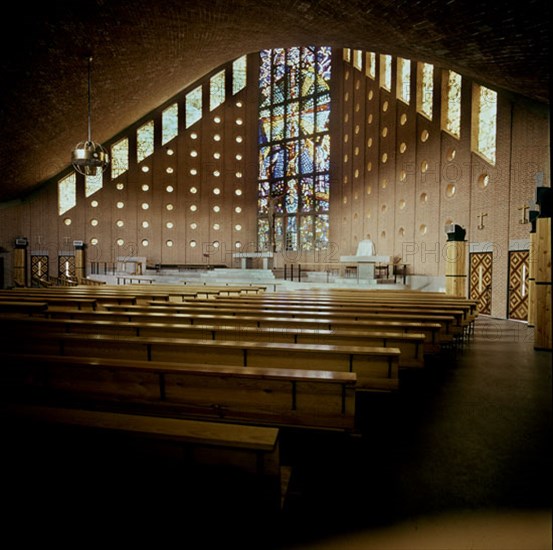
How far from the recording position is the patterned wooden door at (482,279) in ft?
33.0

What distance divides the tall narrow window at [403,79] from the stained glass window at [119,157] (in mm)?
12969

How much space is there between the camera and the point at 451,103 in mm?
11961

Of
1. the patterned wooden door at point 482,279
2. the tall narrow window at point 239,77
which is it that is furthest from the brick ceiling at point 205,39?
the tall narrow window at point 239,77

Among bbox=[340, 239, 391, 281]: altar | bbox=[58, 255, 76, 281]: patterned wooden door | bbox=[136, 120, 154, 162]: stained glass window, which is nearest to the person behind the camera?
bbox=[340, 239, 391, 281]: altar

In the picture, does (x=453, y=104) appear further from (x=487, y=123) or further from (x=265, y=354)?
(x=265, y=354)

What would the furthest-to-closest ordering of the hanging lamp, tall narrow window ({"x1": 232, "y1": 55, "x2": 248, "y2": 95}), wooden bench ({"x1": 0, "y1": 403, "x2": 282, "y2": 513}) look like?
tall narrow window ({"x1": 232, "y1": 55, "x2": 248, "y2": 95}), the hanging lamp, wooden bench ({"x1": 0, "y1": 403, "x2": 282, "y2": 513})

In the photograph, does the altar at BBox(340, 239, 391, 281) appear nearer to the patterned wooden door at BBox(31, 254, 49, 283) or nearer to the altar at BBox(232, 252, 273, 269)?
the altar at BBox(232, 252, 273, 269)

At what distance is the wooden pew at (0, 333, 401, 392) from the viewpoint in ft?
9.35

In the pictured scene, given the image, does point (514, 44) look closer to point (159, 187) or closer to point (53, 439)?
point (53, 439)

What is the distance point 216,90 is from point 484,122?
1434 centimetres

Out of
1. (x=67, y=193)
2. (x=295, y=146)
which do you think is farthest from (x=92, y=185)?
(x=295, y=146)

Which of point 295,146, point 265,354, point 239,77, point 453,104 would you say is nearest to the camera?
point 265,354

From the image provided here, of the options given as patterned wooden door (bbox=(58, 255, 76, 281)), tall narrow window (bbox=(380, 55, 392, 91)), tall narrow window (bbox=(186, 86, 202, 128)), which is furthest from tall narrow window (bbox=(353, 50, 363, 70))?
patterned wooden door (bbox=(58, 255, 76, 281))

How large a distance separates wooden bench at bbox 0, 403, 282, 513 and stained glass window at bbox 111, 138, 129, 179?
785 inches
